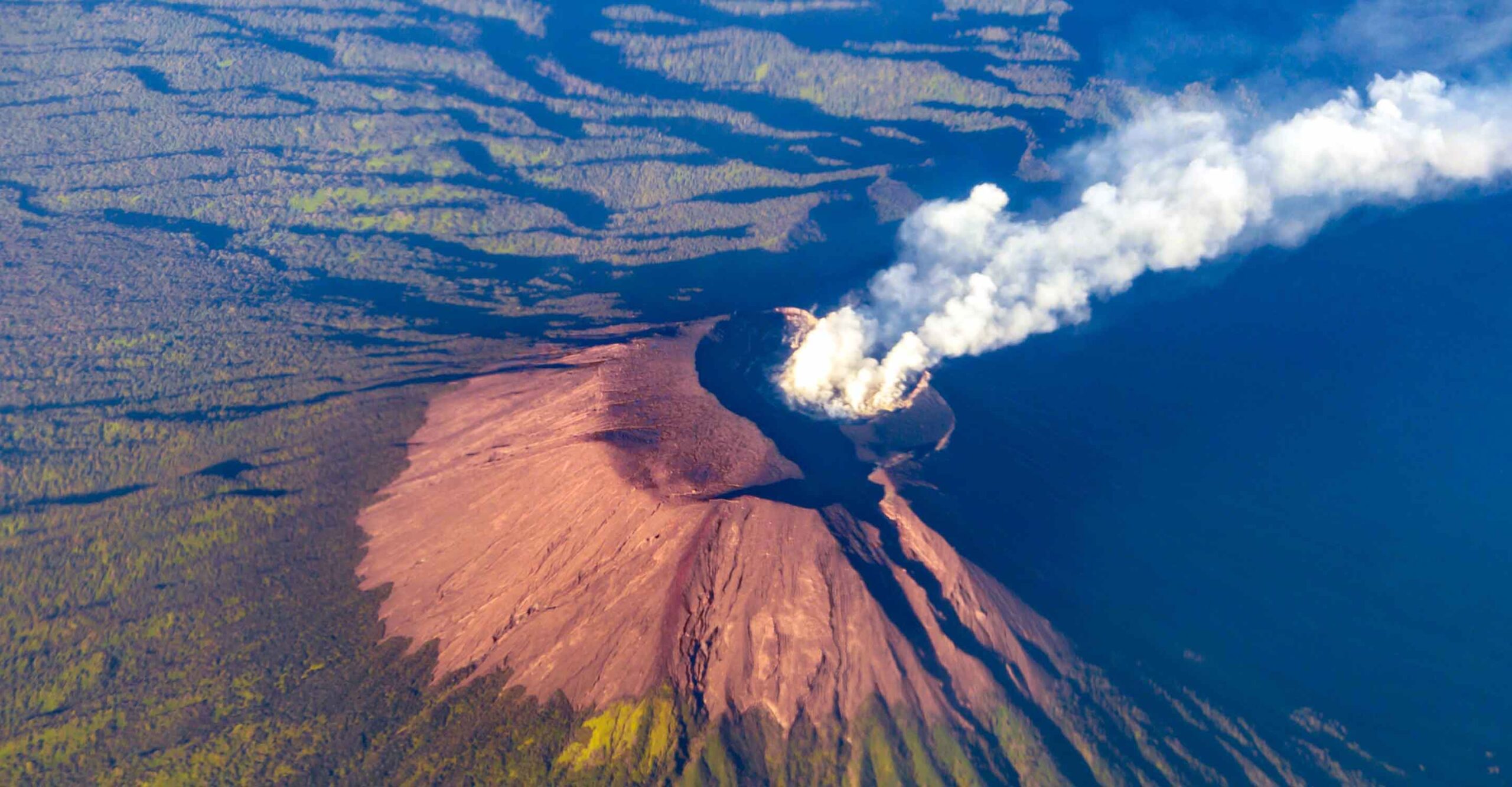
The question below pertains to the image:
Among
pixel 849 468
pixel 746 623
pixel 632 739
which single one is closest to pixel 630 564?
pixel 746 623

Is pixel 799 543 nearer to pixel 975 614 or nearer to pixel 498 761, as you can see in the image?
pixel 975 614

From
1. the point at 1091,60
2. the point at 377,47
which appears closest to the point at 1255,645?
the point at 1091,60

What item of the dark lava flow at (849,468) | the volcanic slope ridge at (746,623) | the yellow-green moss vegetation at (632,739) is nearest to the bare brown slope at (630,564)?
the volcanic slope ridge at (746,623)

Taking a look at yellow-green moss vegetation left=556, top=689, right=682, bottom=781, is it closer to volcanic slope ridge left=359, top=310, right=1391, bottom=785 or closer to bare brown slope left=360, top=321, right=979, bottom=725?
volcanic slope ridge left=359, top=310, right=1391, bottom=785

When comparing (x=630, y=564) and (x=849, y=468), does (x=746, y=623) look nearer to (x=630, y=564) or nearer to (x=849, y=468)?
(x=630, y=564)

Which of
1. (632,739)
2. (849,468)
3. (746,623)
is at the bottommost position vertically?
(632,739)

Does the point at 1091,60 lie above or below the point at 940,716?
above

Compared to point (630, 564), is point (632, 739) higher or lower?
lower

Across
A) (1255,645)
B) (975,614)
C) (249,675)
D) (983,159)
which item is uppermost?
(983,159)
